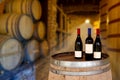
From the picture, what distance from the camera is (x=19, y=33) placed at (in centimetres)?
353

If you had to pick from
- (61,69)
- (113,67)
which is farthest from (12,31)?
(61,69)

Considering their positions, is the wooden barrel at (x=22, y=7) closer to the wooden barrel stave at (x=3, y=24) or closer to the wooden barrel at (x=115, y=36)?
the wooden barrel stave at (x=3, y=24)

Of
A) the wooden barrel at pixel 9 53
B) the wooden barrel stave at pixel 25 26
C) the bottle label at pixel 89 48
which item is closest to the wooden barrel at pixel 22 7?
the wooden barrel stave at pixel 25 26

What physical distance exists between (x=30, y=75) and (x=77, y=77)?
2.49m

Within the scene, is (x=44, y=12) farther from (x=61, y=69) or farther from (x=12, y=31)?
(x=61, y=69)

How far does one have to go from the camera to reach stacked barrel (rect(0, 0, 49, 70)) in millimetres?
3088

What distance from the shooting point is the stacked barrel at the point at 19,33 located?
3.09 meters

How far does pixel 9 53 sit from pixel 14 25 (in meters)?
0.56

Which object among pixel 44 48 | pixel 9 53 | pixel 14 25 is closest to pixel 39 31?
pixel 44 48

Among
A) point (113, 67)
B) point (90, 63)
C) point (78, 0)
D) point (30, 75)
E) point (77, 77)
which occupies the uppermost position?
point (78, 0)

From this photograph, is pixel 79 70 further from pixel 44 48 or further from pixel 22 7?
pixel 44 48

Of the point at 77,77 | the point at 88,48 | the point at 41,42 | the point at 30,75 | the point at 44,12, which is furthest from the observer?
the point at 44,12

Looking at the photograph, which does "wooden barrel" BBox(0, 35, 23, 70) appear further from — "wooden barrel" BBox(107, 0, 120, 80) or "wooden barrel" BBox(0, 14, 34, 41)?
"wooden barrel" BBox(107, 0, 120, 80)

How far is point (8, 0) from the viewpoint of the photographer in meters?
4.21
